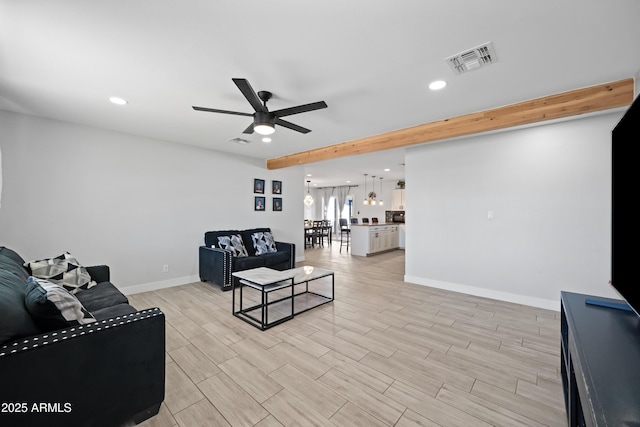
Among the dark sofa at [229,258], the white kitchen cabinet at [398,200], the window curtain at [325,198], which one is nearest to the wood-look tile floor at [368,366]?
the dark sofa at [229,258]

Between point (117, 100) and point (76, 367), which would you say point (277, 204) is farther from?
point (76, 367)

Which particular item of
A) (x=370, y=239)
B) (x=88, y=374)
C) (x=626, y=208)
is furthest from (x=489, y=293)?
(x=88, y=374)

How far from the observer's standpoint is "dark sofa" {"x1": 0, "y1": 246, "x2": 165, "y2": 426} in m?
1.19

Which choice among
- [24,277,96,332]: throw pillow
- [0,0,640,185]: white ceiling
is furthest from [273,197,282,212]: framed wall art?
[24,277,96,332]: throw pillow

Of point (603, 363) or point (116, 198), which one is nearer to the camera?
point (603, 363)

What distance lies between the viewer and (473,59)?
6.72ft

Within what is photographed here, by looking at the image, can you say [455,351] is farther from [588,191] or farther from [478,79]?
[588,191]

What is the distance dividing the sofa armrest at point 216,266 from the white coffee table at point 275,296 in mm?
626

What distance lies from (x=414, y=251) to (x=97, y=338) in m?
4.36

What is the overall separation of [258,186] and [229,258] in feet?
Result: 7.14

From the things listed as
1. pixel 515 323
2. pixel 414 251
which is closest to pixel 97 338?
pixel 515 323

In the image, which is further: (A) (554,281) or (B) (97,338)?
(A) (554,281)

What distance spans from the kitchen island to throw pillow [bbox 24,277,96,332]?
6361mm

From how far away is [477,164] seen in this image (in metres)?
3.97
